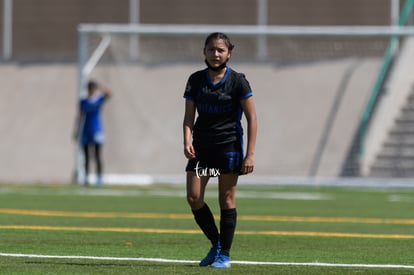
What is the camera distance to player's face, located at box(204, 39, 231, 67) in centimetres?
1034

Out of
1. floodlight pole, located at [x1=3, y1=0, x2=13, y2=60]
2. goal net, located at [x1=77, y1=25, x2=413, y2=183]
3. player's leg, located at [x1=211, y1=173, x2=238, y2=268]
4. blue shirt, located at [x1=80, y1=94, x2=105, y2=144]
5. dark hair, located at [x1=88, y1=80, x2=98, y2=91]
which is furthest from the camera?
floodlight pole, located at [x1=3, y1=0, x2=13, y2=60]

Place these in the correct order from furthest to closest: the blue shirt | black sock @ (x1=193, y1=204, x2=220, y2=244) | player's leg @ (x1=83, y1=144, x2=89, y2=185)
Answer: the blue shirt < player's leg @ (x1=83, y1=144, x2=89, y2=185) < black sock @ (x1=193, y1=204, x2=220, y2=244)

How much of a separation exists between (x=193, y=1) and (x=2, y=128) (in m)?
7.79

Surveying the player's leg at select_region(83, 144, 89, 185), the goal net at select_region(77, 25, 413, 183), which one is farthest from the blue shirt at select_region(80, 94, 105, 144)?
the goal net at select_region(77, 25, 413, 183)

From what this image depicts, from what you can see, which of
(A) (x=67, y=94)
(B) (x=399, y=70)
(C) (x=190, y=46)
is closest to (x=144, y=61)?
(C) (x=190, y=46)

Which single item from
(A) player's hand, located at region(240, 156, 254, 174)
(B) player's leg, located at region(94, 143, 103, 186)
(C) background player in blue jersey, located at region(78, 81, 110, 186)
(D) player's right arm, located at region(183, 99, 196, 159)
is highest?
(D) player's right arm, located at region(183, 99, 196, 159)

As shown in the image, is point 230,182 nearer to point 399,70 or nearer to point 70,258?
point 70,258

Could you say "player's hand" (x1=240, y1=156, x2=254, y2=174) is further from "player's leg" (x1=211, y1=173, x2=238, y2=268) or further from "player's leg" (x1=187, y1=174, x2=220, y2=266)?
"player's leg" (x1=187, y1=174, x2=220, y2=266)

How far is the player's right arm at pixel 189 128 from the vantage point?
33.9 feet

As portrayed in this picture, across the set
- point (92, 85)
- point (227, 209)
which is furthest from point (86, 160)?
point (227, 209)

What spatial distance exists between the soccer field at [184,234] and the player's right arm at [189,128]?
895 mm

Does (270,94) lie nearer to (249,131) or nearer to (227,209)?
(227,209)

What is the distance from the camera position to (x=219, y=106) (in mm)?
10414

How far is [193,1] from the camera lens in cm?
3547
